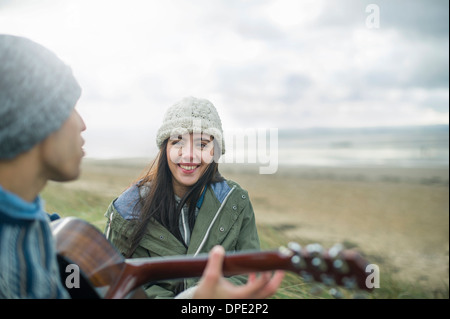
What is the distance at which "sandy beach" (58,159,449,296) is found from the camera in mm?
7195

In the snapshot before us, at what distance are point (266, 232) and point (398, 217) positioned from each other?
5.80 m

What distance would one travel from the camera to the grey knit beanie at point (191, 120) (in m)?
2.90

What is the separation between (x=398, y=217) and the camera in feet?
33.3

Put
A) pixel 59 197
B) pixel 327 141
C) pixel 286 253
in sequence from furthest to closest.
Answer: pixel 327 141
pixel 59 197
pixel 286 253

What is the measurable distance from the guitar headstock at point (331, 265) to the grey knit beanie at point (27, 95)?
3.23 feet

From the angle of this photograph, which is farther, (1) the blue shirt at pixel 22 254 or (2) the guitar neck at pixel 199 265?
(2) the guitar neck at pixel 199 265

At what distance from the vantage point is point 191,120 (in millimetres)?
2900

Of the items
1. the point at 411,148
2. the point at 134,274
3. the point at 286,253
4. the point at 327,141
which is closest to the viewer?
the point at 286,253

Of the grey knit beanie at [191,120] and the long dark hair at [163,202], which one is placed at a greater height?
Result: the grey knit beanie at [191,120]

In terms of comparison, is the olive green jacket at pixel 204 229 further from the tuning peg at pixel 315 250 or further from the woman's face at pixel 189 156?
the tuning peg at pixel 315 250

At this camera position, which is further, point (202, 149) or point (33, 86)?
point (202, 149)

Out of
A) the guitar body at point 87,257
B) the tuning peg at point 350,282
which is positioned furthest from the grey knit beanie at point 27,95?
the tuning peg at point 350,282

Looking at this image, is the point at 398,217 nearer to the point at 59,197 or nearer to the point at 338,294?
the point at 59,197
